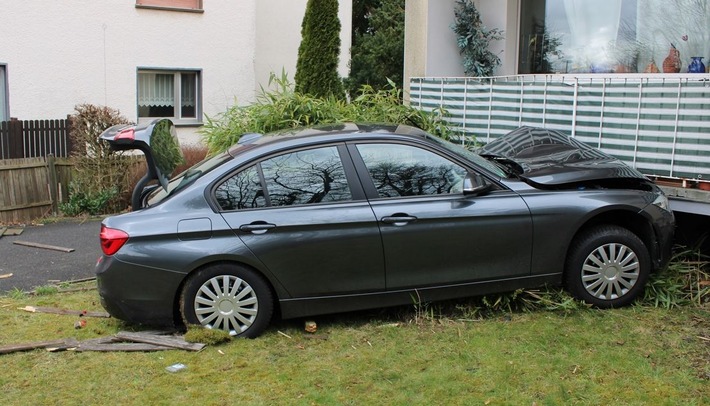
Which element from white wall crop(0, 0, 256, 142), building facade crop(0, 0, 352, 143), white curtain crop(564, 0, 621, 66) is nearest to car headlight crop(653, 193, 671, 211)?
white curtain crop(564, 0, 621, 66)

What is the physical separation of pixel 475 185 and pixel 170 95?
11.5 meters

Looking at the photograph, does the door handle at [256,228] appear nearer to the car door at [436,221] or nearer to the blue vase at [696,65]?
the car door at [436,221]

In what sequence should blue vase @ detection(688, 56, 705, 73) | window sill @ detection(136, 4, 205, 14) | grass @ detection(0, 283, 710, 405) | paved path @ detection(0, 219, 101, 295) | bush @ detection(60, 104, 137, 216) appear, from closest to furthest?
grass @ detection(0, 283, 710, 405)
paved path @ detection(0, 219, 101, 295)
blue vase @ detection(688, 56, 705, 73)
bush @ detection(60, 104, 137, 216)
window sill @ detection(136, 4, 205, 14)

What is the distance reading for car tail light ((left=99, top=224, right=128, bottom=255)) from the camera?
5.57 m

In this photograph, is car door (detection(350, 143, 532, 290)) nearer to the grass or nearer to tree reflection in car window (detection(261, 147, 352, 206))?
tree reflection in car window (detection(261, 147, 352, 206))

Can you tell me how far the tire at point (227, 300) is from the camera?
5605 mm

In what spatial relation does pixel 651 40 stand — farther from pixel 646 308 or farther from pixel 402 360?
pixel 402 360

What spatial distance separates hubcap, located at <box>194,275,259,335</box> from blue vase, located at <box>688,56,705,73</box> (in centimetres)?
589

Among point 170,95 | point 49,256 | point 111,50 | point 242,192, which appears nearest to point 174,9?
point 111,50

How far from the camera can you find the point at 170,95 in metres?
16.2

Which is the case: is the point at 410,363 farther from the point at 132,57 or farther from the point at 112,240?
the point at 132,57

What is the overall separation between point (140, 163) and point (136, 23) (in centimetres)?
368

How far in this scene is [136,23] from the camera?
49.4ft

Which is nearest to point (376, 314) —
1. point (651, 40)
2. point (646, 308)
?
point (646, 308)
